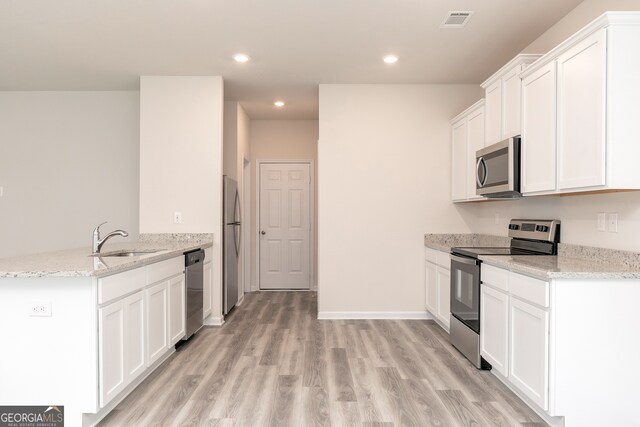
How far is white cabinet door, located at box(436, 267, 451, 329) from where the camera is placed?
3969 millimetres

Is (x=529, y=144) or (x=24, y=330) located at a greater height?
(x=529, y=144)

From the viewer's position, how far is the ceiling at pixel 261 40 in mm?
3010

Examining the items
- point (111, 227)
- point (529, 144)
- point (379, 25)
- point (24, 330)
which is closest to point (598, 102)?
point (529, 144)

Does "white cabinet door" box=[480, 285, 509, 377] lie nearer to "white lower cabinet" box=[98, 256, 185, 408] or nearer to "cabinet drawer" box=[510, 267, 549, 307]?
"cabinet drawer" box=[510, 267, 549, 307]

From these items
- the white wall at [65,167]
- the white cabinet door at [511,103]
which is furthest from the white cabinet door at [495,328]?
the white wall at [65,167]

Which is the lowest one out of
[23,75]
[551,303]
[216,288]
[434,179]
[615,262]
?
[216,288]

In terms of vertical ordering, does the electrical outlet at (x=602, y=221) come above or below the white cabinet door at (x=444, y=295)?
above

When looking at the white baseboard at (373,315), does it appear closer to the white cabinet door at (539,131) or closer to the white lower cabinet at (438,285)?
the white lower cabinet at (438,285)

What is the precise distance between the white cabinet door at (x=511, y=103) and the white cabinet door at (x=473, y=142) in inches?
20.3

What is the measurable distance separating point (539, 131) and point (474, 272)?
110 centimetres

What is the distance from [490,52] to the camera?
12.6ft

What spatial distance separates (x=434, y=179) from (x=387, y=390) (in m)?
2.62

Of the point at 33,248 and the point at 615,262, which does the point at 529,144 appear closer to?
the point at 615,262

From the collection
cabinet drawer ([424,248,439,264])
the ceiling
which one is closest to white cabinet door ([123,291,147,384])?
the ceiling
